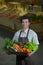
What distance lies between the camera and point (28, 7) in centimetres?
942

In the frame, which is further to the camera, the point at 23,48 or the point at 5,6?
the point at 5,6

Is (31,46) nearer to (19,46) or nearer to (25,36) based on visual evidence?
(19,46)

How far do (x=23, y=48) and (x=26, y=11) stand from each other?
5.57m

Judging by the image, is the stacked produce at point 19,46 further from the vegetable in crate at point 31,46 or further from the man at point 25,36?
the man at point 25,36

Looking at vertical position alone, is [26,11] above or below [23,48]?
below

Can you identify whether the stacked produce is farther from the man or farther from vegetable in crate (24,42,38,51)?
the man

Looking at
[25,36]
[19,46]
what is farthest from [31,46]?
[25,36]

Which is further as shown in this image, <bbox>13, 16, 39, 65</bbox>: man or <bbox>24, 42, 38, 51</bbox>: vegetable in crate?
<bbox>13, 16, 39, 65</bbox>: man

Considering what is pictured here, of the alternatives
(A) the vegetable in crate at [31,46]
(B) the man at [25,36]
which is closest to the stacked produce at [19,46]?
(A) the vegetable in crate at [31,46]

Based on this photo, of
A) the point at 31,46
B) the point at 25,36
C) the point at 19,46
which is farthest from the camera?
the point at 25,36

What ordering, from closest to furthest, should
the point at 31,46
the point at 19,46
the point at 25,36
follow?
1. the point at 31,46
2. the point at 19,46
3. the point at 25,36

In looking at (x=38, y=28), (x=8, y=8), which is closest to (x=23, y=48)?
(x=38, y=28)

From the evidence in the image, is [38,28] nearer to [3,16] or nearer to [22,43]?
[3,16]

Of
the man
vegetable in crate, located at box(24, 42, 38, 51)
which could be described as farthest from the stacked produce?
the man
